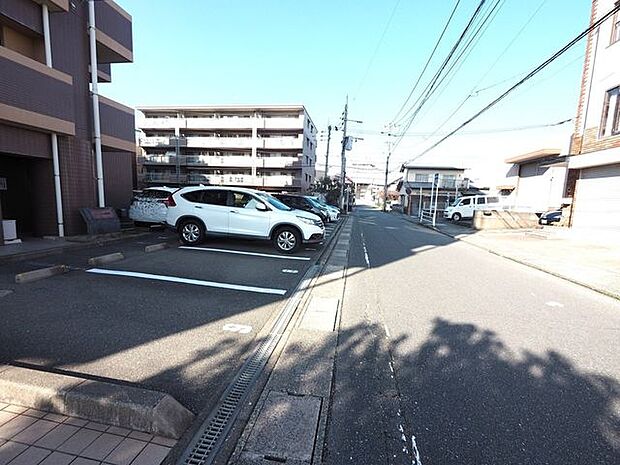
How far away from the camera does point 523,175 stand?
25094 millimetres

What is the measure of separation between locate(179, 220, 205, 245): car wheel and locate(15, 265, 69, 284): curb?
3.20 meters

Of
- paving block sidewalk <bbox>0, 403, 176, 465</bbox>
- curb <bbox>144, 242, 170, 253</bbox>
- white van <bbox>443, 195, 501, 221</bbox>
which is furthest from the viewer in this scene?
white van <bbox>443, 195, 501, 221</bbox>

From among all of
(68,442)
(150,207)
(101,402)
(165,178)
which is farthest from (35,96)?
(165,178)

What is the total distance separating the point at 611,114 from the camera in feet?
40.2

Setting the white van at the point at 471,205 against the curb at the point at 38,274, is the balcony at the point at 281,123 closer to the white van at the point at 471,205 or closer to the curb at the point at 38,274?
the white van at the point at 471,205

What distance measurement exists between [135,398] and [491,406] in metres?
2.78

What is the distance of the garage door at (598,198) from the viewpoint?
12219mm

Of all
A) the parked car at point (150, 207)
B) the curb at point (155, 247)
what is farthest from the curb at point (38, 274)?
the parked car at point (150, 207)

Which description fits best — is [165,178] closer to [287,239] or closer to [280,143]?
[280,143]

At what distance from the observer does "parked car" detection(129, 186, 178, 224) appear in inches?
439

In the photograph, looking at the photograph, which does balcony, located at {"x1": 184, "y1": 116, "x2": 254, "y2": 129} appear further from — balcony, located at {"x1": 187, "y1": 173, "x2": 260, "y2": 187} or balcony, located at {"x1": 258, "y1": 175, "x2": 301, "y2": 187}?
balcony, located at {"x1": 258, "y1": 175, "x2": 301, "y2": 187}

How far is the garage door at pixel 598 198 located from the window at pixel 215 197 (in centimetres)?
1448

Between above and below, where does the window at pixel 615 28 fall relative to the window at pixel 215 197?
above

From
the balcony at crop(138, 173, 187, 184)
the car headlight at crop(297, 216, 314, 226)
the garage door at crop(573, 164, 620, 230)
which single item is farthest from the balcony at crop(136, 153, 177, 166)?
the garage door at crop(573, 164, 620, 230)
